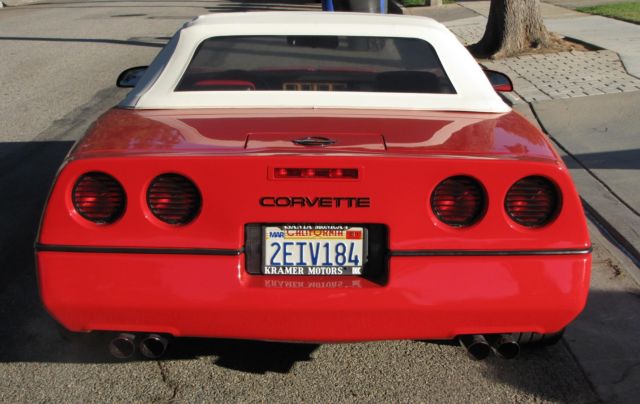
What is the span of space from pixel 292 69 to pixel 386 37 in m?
0.87

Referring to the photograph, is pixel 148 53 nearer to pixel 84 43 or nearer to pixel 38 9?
pixel 84 43

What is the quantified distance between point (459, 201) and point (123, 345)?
1.45 m

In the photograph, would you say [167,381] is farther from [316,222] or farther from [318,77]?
[318,77]

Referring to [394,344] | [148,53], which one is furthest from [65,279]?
[148,53]

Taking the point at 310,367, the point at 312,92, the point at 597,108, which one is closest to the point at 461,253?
the point at 310,367

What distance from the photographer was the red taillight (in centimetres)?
303

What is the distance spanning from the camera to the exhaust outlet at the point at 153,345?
10.8 ft

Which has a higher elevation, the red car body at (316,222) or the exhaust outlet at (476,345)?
the red car body at (316,222)

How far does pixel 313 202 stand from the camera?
3037 millimetres

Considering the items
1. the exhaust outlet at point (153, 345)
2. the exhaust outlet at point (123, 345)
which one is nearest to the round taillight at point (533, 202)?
the exhaust outlet at point (153, 345)

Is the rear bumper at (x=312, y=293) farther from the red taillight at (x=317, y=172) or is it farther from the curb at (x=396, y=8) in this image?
the curb at (x=396, y=8)

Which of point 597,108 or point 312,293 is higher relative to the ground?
point 312,293

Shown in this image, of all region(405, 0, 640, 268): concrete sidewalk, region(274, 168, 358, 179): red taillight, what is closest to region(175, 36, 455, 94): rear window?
region(274, 168, 358, 179): red taillight

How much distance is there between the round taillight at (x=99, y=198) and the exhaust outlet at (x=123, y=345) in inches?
19.8
